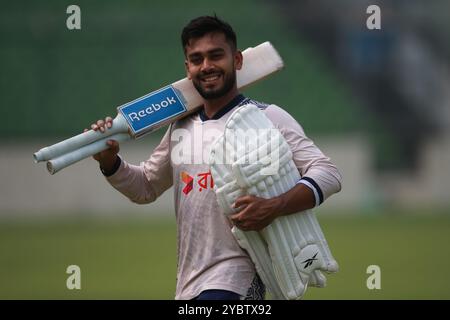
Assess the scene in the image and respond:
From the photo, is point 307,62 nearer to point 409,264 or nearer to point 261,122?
point 409,264

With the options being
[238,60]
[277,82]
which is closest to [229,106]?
[238,60]

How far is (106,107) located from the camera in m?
16.5

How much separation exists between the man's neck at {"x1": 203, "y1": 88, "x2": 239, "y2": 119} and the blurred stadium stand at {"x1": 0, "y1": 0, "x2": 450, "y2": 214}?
35.8ft

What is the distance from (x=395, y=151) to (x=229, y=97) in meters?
12.8

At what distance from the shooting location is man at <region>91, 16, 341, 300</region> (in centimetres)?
384

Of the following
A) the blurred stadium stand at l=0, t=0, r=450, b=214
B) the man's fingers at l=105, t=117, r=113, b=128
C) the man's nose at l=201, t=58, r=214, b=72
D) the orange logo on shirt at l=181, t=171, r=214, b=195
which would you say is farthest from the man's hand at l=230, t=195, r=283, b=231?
the blurred stadium stand at l=0, t=0, r=450, b=214

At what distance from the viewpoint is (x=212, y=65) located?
13.0 feet

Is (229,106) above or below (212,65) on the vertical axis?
below

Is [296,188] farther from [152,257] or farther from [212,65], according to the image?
[152,257]

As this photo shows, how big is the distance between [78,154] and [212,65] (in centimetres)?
62

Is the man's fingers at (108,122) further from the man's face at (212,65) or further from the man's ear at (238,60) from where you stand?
the man's ear at (238,60)

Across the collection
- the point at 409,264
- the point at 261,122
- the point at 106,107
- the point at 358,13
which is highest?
the point at 358,13

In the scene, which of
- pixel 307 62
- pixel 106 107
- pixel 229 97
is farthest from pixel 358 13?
pixel 229 97

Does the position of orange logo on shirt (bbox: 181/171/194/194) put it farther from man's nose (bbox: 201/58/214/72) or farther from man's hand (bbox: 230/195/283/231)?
man's nose (bbox: 201/58/214/72)
